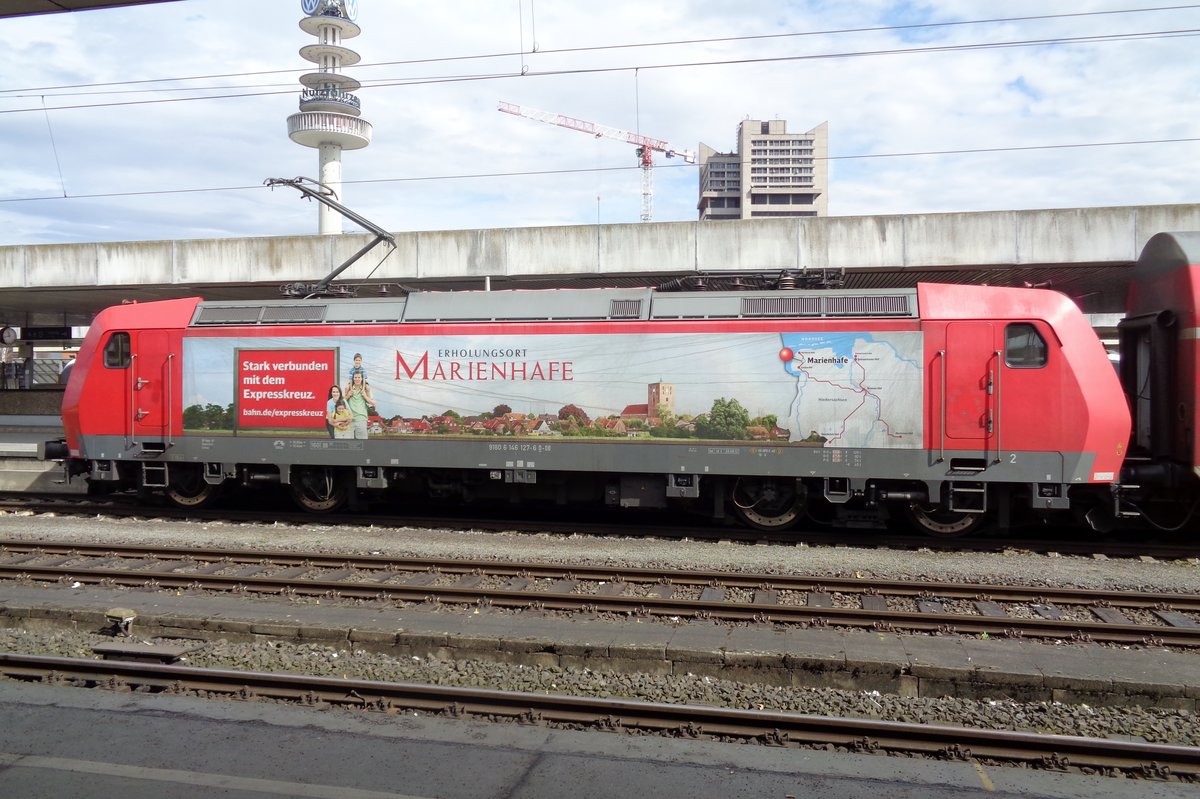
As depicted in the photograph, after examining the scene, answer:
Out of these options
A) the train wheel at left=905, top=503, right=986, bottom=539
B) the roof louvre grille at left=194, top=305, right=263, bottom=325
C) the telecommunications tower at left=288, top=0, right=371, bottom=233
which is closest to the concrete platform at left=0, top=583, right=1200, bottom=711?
the train wheel at left=905, top=503, right=986, bottom=539

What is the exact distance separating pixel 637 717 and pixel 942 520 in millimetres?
7528

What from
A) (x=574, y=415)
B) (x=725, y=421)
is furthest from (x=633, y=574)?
(x=574, y=415)

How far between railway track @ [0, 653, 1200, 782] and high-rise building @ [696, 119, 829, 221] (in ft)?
464

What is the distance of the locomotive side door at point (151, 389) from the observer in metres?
13.6

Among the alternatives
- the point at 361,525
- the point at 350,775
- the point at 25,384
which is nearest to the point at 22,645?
the point at 350,775

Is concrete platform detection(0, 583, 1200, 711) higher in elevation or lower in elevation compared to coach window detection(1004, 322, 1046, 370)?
lower

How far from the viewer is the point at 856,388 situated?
11.5 metres

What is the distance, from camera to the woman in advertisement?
13039 millimetres

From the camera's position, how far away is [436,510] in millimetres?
14945

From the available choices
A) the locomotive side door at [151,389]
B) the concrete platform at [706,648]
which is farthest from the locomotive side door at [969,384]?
the locomotive side door at [151,389]

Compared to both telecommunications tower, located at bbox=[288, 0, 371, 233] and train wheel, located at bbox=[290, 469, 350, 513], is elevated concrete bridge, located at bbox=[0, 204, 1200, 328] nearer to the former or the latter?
train wheel, located at bbox=[290, 469, 350, 513]

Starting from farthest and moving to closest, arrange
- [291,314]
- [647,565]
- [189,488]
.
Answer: [189,488] < [291,314] < [647,565]

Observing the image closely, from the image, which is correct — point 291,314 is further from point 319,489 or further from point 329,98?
point 329,98

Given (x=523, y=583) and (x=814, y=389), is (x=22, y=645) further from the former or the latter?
(x=814, y=389)
